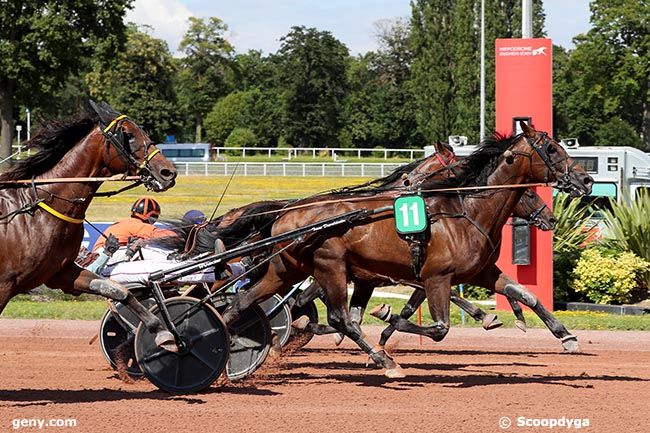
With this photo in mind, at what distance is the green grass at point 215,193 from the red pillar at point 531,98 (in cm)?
1445

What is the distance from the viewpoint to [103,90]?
64.2 meters

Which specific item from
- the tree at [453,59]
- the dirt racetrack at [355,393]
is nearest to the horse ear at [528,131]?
the dirt racetrack at [355,393]

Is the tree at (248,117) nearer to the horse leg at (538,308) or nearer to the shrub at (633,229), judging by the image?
the shrub at (633,229)

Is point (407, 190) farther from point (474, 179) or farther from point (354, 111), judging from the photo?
point (354, 111)

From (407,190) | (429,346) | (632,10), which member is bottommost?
(429,346)

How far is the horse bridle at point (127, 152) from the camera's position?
7.39m

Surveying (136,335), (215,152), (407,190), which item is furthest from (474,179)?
(215,152)

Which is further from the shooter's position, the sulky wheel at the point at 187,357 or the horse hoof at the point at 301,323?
the horse hoof at the point at 301,323

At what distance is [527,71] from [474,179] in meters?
5.77

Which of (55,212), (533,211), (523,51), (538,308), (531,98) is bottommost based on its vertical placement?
(538,308)

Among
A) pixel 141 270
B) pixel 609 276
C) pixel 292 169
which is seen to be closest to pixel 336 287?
pixel 141 270

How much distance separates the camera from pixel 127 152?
744 cm

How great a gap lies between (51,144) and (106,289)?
44.3 inches

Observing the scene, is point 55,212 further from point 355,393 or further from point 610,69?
point 610,69
